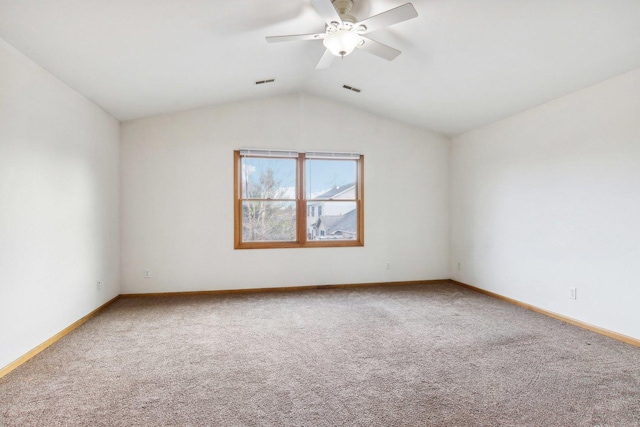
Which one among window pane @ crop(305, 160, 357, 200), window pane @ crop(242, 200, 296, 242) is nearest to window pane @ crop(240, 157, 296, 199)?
window pane @ crop(242, 200, 296, 242)

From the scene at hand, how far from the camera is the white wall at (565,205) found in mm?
3014

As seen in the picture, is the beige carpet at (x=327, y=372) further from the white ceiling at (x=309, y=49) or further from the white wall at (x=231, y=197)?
the white ceiling at (x=309, y=49)

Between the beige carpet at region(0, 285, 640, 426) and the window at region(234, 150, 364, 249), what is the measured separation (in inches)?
58.1

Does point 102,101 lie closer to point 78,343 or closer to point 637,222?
point 78,343

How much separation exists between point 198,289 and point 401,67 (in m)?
4.06

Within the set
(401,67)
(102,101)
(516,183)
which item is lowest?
(516,183)

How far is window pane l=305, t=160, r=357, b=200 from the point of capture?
519 centimetres

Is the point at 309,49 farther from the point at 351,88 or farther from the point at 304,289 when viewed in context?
the point at 304,289

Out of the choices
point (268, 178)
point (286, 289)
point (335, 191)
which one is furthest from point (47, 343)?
point (335, 191)

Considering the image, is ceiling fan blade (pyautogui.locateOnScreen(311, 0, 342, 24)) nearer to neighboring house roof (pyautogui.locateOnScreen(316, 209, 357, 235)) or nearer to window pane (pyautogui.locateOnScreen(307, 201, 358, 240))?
window pane (pyautogui.locateOnScreen(307, 201, 358, 240))

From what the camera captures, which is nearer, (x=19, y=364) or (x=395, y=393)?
(x=395, y=393)

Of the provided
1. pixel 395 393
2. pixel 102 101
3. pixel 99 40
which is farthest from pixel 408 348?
pixel 102 101

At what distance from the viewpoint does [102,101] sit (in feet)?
12.6

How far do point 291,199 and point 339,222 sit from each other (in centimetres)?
88
